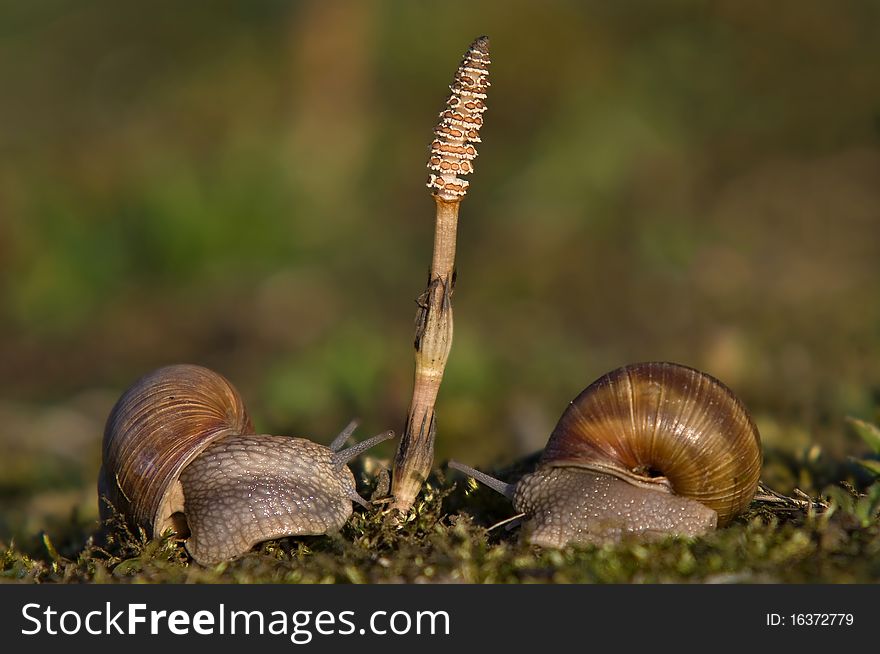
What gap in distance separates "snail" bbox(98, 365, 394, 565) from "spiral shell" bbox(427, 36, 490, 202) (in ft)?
4.02

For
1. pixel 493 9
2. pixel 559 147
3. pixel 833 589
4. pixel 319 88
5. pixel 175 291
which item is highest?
pixel 493 9

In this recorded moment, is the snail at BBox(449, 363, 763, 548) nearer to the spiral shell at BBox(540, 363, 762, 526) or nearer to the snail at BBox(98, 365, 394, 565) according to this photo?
the spiral shell at BBox(540, 363, 762, 526)

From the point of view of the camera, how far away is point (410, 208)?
574 inches

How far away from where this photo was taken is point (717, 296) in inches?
439

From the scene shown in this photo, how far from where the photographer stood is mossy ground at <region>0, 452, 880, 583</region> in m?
3.75

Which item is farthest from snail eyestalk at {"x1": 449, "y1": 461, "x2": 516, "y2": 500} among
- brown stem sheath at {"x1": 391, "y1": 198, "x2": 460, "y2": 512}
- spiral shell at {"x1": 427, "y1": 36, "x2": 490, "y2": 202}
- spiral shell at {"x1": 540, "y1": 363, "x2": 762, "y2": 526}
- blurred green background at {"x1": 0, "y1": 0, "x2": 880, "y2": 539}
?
blurred green background at {"x1": 0, "y1": 0, "x2": 880, "y2": 539}

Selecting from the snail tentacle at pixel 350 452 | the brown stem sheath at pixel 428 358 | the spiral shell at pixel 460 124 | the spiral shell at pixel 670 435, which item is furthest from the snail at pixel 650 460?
the spiral shell at pixel 460 124

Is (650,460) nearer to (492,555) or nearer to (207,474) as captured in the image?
(492,555)

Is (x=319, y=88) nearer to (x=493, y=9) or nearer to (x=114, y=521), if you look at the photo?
(x=493, y=9)

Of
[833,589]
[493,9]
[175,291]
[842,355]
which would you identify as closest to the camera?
[833,589]

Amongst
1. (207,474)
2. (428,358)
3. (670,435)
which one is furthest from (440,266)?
(207,474)

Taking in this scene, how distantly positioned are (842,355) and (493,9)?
8.99m

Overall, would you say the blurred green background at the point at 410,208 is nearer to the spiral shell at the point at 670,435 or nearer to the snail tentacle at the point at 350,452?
the snail tentacle at the point at 350,452

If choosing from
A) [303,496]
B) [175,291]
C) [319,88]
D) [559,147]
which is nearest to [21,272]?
[175,291]
